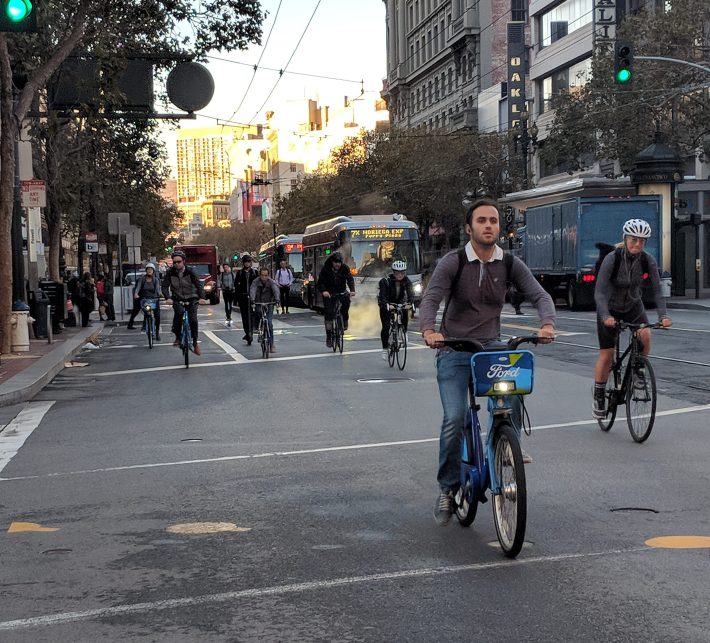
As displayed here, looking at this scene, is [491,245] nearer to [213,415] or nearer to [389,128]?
[213,415]

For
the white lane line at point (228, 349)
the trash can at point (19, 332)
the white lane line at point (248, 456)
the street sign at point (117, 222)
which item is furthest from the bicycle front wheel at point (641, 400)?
the street sign at point (117, 222)

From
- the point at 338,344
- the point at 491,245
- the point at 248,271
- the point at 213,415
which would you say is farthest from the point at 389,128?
the point at 491,245

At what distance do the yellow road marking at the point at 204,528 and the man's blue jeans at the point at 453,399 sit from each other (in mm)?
1209

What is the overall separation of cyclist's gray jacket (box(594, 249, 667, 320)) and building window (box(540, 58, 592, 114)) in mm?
46754

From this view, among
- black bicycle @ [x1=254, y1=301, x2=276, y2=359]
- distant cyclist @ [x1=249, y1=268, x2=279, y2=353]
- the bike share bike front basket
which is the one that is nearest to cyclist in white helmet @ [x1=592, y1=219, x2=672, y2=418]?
the bike share bike front basket

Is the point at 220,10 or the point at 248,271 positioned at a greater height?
the point at 220,10

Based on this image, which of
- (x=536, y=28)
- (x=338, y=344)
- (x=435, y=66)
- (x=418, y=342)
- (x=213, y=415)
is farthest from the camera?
(x=435, y=66)

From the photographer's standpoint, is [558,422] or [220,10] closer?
[558,422]

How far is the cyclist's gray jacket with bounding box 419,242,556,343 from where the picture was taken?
6480 millimetres

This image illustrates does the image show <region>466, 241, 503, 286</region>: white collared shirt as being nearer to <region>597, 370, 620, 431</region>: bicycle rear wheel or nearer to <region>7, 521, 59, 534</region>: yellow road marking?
<region>7, 521, 59, 534</region>: yellow road marking

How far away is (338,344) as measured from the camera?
20703 millimetres

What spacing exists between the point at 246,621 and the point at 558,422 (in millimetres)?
6669

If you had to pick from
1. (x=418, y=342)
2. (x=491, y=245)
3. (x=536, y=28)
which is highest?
(x=536, y=28)

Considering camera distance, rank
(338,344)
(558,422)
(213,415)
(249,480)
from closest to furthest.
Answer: (249,480), (558,422), (213,415), (338,344)
